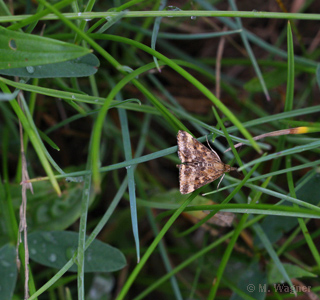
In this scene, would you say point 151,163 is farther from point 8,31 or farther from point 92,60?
point 8,31

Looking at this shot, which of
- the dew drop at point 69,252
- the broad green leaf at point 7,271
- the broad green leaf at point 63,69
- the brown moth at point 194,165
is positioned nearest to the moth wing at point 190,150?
the brown moth at point 194,165

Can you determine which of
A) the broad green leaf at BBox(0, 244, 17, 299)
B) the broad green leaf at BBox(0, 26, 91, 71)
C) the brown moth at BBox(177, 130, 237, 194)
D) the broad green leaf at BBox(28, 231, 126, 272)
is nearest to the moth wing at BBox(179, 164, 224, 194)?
the brown moth at BBox(177, 130, 237, 194)

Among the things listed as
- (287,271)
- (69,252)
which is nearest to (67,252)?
(69,252)

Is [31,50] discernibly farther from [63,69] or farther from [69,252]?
[69,252]

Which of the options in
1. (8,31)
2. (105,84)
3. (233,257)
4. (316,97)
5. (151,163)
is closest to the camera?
(8,31)

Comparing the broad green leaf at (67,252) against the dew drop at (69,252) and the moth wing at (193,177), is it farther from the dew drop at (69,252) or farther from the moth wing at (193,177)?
the moth wing at (193,177)

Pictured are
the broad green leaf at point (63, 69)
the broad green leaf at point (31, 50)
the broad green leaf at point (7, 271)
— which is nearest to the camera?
the broad green leaf at point (31, 50)

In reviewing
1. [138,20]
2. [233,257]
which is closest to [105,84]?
[138,20]
